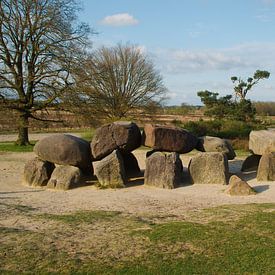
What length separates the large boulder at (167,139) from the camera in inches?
514

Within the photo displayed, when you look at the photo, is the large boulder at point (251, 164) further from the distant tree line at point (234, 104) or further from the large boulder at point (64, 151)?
the distant tree line at point (234, 104)

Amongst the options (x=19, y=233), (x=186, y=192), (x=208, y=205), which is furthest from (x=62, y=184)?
(x=19, y=233)

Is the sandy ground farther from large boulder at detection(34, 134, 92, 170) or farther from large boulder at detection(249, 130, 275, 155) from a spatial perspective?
large boulder at detection(249, 130, 275, 155)

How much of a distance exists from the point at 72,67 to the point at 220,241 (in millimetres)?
17782

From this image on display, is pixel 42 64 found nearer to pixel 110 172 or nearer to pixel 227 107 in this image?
pixel 110 172

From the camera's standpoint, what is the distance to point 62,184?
1234 centimetres

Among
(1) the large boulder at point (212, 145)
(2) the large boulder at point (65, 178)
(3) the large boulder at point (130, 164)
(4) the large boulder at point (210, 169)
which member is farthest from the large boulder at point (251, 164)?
(2) the large boulder at point (65, 178)

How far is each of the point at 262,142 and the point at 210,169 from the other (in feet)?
7.60

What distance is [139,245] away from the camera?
643 cm

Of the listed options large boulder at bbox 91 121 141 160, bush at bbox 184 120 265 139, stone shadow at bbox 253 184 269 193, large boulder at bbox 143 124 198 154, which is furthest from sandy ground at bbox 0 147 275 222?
bush at bbox 184 120 265 139

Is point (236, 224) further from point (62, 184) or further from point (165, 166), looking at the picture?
point (62, 184)

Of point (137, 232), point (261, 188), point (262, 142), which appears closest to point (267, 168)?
point (261, 188)

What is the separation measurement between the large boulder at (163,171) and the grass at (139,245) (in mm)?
3720

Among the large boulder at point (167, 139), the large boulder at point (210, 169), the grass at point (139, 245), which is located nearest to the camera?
the grass at point (139, 245)
